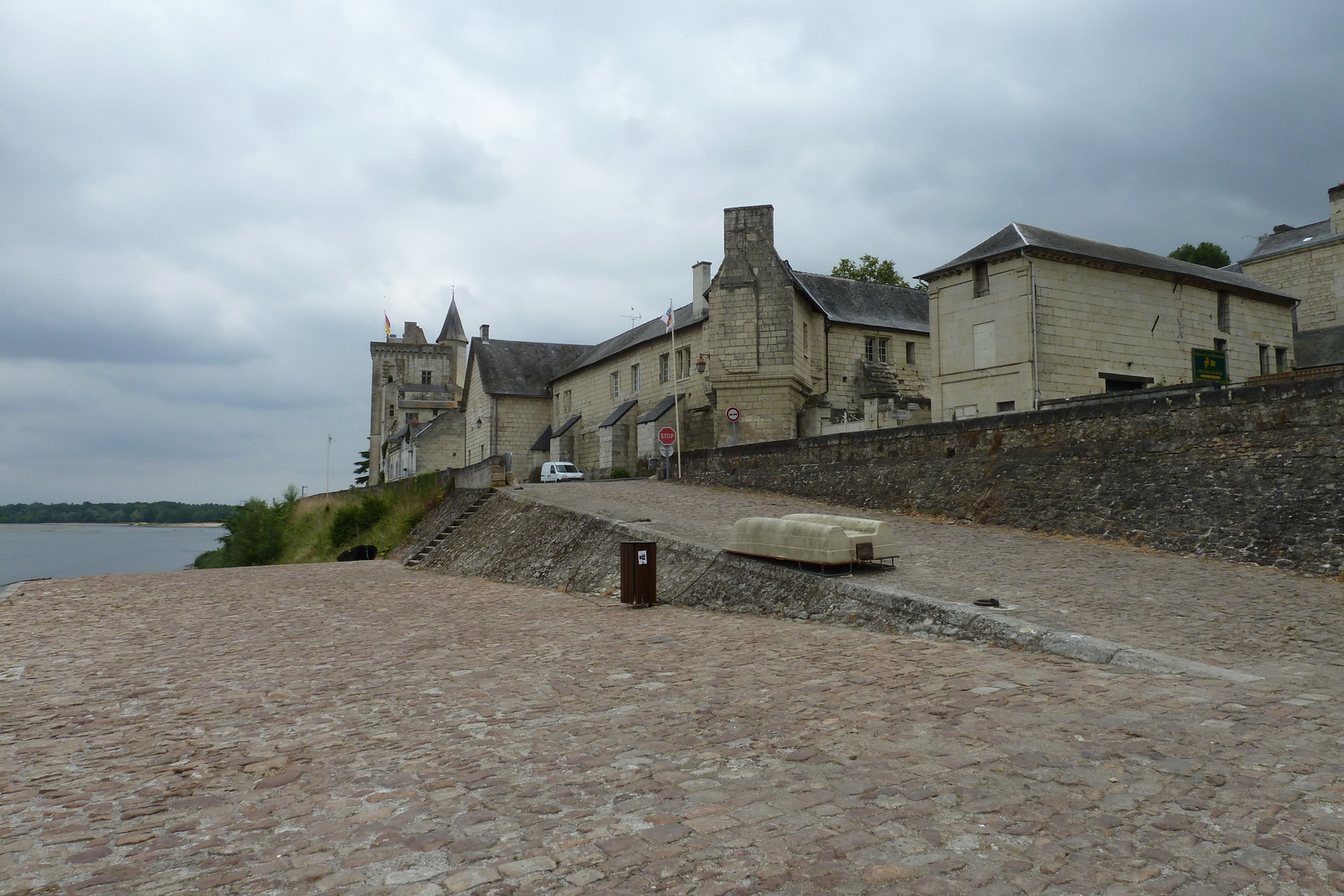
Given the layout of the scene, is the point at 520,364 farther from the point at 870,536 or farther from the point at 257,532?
the point at 870,536

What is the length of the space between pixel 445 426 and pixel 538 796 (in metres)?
55.2

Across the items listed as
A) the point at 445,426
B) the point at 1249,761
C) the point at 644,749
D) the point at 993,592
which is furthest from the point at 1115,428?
the point at 445,426

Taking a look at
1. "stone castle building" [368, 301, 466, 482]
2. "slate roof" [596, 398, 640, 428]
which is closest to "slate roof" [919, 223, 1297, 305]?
"slate roof" [596, 398, 640, 428]

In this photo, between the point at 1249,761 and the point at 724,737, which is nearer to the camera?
the point at 1249,761

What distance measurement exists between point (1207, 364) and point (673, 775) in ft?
81.2

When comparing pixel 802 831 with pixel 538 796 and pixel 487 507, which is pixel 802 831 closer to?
pixel 538 796

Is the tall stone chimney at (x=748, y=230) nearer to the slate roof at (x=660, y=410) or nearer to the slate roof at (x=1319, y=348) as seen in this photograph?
the slate roof at (x=660, y=410)

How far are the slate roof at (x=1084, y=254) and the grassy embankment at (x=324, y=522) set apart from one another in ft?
53.5

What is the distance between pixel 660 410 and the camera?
36.7 metres

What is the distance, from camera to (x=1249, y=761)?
4.07 metres

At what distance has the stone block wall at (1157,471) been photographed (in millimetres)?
10211

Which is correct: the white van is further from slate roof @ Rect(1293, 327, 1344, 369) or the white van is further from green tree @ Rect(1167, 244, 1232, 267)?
green tree @ Rect(1167, 244, 1232, 267)

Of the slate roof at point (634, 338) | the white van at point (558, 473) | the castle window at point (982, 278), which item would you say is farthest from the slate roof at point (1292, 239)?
the white van at point (558, 473)

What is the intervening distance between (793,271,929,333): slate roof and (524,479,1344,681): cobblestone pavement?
66.0 feet
